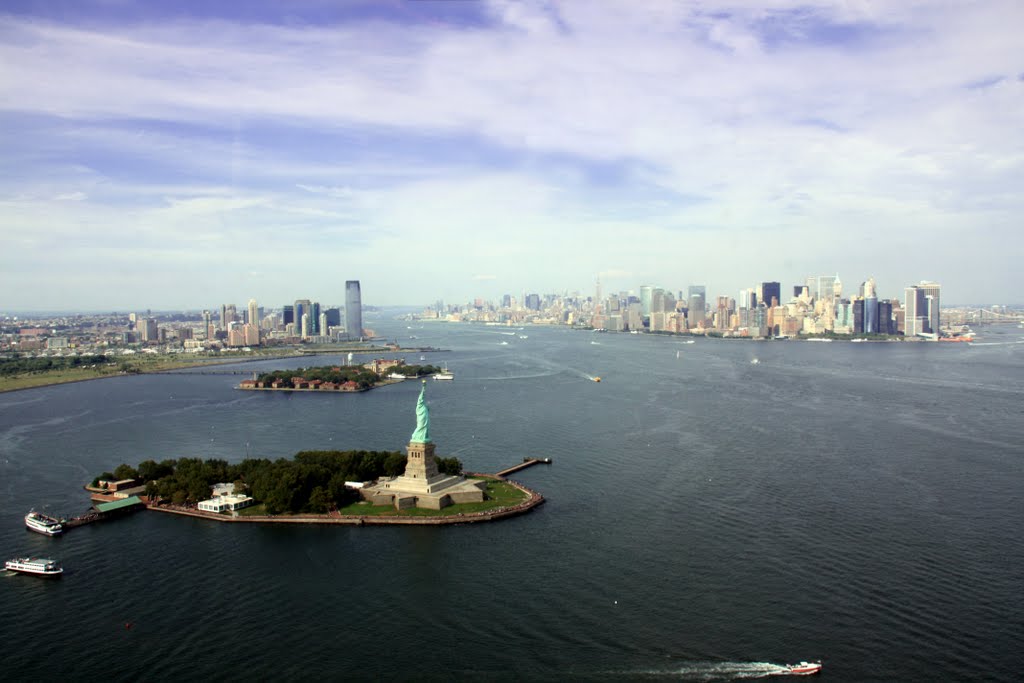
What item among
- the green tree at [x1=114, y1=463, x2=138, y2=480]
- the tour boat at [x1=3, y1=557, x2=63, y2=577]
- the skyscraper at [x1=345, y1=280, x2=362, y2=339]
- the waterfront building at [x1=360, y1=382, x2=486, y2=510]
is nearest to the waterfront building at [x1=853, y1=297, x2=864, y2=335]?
the skyscraper at [x1=345, y1=280, x2=362, y2=339]

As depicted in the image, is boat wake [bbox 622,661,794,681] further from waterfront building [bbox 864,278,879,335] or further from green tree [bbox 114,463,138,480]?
waterfront building [bbox 864,278,879,335]

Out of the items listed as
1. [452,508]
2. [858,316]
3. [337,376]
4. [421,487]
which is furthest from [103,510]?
[858,316]

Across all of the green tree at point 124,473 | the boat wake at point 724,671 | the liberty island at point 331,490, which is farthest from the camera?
the green tree at point 124,473

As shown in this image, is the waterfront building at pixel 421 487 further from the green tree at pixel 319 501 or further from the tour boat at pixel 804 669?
the tour boat at pixel 804 669

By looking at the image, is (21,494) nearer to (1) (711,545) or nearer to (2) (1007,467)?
(1) (711,545)

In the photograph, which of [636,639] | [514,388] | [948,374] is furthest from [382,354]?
[636,639]

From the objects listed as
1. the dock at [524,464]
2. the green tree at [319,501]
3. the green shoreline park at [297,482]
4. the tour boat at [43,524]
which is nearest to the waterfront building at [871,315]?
the dock at [524,464]
